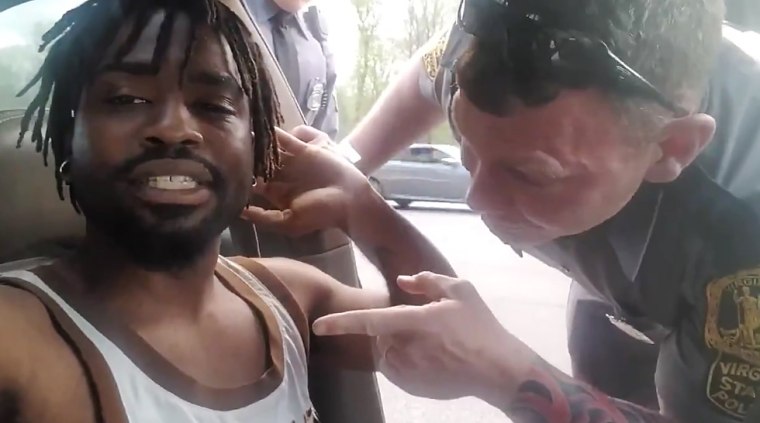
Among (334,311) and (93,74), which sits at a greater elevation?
(93,74)

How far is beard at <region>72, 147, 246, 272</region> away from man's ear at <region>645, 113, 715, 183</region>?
293 mm

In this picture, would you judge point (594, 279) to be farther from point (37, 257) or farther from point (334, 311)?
point (37, 257)

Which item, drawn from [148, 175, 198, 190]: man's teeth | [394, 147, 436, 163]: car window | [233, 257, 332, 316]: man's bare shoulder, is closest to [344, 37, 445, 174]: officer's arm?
[394, 147, 436, 163]: car window

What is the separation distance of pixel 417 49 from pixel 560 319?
0.26 meters

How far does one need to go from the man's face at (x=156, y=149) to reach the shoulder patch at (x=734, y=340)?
1.16ft

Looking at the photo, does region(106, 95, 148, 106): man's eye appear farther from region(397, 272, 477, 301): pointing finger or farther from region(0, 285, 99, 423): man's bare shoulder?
region(397, 272, 477, 301): pointing finger

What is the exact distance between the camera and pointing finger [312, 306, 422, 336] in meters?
0.59

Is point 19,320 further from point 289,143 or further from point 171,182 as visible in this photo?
point 289,143

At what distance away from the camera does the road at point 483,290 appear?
2.15 feet

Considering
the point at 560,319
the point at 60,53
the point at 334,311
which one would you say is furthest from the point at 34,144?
the point at 560,319

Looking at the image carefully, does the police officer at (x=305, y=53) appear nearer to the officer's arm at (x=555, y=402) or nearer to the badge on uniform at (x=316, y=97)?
the badge on uniform at (x=316, y=97)

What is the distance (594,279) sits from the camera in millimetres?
677

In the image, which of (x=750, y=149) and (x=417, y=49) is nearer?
(x=750, y=149)

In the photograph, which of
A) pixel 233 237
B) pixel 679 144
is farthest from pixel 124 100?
pixel 679 144
